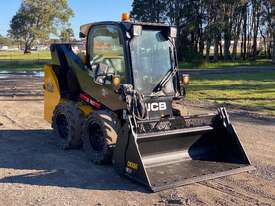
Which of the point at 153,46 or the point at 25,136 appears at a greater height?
the point at 153,46

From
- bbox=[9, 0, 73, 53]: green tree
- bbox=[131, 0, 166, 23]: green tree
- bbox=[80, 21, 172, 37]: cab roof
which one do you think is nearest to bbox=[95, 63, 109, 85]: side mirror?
bbox=[80, 21, 172, 37]: cab roof

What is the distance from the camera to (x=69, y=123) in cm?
812

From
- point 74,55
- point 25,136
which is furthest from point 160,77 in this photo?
point 25,136

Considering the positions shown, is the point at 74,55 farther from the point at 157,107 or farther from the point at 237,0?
the point at 237,0

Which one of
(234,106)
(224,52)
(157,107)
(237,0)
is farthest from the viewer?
(224,52)

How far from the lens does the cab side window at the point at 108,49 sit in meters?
7.26

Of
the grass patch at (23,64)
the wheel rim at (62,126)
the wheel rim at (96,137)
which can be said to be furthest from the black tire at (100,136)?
the grass patch at (23,64)

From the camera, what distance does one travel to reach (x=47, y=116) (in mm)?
9430

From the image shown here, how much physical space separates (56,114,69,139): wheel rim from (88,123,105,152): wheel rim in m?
1.14

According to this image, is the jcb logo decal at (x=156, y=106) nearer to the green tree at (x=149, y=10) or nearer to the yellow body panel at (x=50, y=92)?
the yellow body panel at (x=50, y=92)

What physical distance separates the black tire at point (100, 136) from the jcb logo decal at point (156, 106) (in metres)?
0.55

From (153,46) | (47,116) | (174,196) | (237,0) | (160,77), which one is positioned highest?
(237,0)

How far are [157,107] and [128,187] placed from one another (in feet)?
5.10

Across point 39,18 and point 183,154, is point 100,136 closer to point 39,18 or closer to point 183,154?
point 183,154
